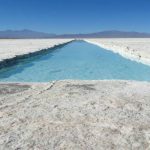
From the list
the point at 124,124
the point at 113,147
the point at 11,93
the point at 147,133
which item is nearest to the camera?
the point at 113,147

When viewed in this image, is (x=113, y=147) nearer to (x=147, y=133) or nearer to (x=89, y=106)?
(x=147, y=133)

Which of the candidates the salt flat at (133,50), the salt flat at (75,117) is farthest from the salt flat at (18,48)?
the salt flat at (75,117)

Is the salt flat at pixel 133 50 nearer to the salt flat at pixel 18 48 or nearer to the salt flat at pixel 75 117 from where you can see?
the salt flat at pixel 18 48

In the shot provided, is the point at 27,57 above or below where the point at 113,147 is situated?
below

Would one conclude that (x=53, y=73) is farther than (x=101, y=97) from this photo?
Yes

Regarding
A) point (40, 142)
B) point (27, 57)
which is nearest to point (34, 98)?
point (40, 142)

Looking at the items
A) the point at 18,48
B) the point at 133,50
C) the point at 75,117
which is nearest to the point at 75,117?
the point at 75,117

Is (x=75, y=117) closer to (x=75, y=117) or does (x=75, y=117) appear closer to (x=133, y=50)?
(x=75, y=117)

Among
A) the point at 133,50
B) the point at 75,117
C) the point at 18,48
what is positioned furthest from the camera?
the point at 18,48

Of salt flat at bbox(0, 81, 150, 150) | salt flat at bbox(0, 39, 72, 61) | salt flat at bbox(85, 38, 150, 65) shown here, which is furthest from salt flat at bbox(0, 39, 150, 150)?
salt flat at bbox(85, 38, 150, 65)
